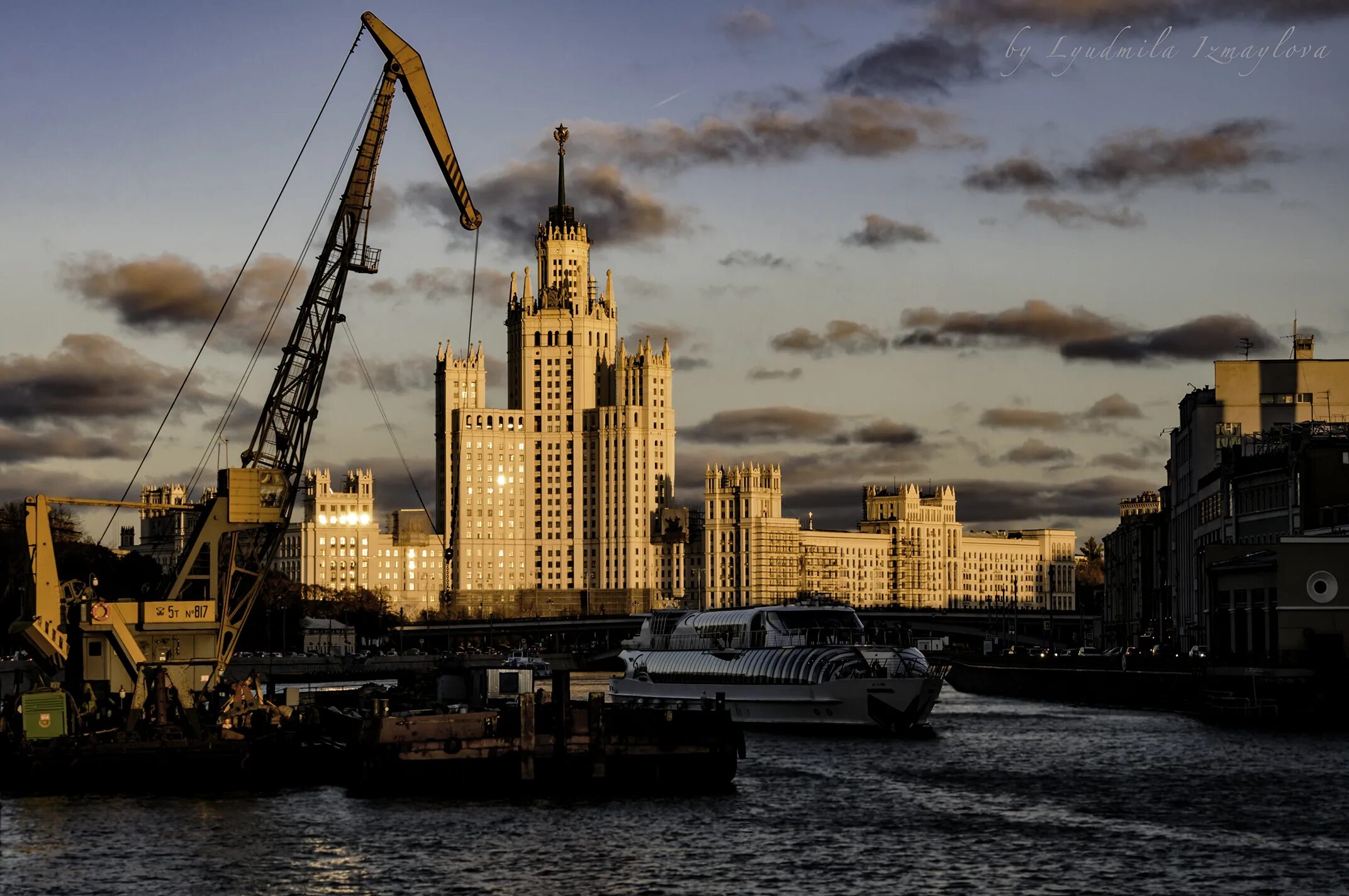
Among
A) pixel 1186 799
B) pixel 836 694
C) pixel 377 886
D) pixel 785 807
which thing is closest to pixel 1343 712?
pixel 836 694

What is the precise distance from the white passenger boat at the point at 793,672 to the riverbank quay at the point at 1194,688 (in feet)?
60.8

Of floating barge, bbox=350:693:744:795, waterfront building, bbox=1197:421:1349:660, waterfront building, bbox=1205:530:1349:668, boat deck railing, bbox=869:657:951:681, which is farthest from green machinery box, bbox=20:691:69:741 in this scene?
waterfront building, bbox=1197:421:1349:660

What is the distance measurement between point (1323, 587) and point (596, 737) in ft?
199

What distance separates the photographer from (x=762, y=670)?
102 meters

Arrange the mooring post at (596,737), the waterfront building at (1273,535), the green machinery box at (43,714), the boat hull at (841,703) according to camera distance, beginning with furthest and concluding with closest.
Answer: the waterfront building at (1273,535) → the boat hull at (841,703) → the green machinery box at (43,714) → the mooring post at (596,737)

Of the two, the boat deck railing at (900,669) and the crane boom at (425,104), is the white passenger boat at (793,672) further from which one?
A: the crane boom at (425,104)

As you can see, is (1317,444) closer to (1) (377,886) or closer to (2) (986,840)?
(2) (986,840)

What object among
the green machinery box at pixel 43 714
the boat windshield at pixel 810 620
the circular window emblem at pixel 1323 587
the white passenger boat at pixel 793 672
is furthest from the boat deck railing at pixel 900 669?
the green machinery box at pixel 43 714

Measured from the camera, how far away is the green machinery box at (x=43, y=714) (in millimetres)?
67875

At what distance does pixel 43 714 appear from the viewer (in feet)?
224

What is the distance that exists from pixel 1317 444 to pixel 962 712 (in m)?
30.7

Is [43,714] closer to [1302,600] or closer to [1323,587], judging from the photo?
[1302,600]

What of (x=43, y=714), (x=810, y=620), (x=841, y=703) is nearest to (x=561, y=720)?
(x=43, y=714)

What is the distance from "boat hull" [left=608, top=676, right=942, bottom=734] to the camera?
96.3 metres
